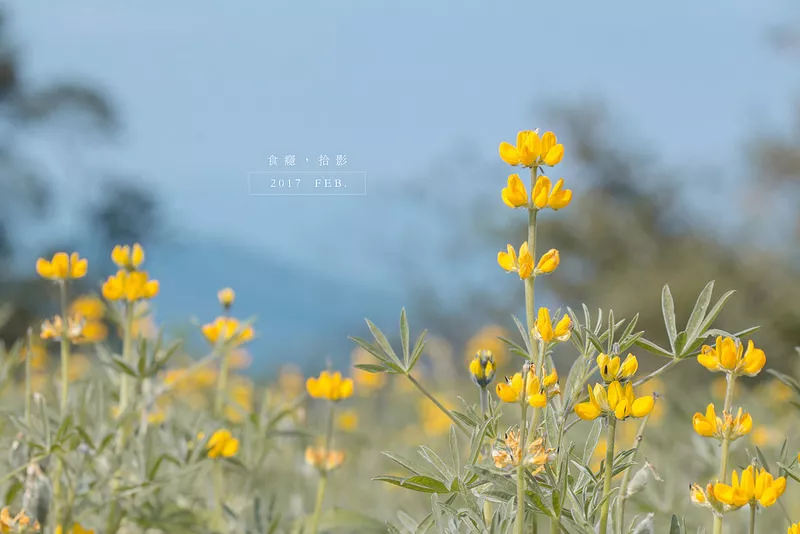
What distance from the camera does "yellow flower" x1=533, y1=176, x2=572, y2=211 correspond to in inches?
29.1

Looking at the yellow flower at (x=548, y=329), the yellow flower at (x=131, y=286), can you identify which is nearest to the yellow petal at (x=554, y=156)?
the yellow flower at (x=548, y=329)

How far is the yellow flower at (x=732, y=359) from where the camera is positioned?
0.72 metres

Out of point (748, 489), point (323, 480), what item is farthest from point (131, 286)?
point (748, 489)

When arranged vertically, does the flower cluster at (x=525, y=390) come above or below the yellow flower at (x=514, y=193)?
below

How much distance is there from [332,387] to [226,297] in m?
0.31

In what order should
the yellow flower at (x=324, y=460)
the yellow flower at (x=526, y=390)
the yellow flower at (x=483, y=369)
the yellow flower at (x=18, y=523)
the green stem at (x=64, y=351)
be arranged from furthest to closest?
the yellow flower at (x=324, y=460) < the green stem at (x=64, y=351) < the yellow flower at (x=18, y=523) < the yellow flower at (x=483, y=369) < the yellow flower at (x=526, y=390)

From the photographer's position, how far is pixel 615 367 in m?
0.71

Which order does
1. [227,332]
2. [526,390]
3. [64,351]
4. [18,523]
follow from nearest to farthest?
1. [526,390]
2. [18,523]
3. [64,351]
4. [227,332]

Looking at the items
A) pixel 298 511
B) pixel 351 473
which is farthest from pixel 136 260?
pixel 351 473

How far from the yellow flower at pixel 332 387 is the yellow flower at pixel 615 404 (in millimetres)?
453

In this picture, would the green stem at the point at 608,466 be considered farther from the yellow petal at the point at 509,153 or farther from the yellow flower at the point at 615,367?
the yellow petal at the point at 509,153

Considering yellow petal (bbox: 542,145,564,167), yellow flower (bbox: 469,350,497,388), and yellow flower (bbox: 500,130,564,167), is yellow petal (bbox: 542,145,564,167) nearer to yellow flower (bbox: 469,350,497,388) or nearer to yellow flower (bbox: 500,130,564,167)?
yellow flower (bbox: 500,130,564,167)

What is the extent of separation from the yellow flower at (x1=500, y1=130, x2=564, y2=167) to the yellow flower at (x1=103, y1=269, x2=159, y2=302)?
0.55 metres

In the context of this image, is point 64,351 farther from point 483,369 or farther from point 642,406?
point 642,406
